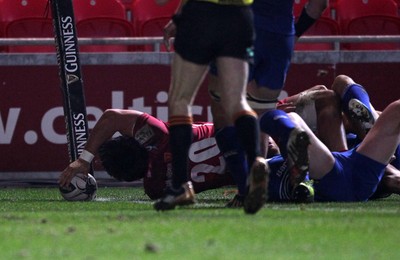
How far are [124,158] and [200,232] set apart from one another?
2.85 meters

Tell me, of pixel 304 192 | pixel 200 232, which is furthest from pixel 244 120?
pixel 304 192

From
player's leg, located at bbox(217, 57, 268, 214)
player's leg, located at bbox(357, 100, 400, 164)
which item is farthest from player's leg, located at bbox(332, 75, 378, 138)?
player's leg, located at bbox(217, 57, 268, 214)

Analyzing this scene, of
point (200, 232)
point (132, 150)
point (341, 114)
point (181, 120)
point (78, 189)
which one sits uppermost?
point (181, 120)

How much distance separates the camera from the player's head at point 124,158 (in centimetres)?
908

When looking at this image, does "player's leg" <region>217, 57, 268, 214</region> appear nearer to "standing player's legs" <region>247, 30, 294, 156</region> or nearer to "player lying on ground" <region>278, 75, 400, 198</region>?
"standing player's legs" <region>247, 30, 294, 156</region>

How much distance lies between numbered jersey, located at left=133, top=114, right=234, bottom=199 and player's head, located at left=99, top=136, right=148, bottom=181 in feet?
0.18

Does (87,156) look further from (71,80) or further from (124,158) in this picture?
(71,80)

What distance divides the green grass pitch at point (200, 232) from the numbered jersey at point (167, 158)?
0.47 metres

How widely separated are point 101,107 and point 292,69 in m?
1.90

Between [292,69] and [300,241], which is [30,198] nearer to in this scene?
[292,69]

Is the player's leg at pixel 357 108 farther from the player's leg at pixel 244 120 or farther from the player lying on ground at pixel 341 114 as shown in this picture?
the player's leg at pixel 244 120

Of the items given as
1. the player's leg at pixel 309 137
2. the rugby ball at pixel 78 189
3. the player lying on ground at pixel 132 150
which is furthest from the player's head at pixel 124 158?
the player's leg at pixel 309 137

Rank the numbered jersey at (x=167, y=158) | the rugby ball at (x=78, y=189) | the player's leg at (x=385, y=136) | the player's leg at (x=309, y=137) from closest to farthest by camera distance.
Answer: the player's leg at (x=309, y=137) → the player's leg at (x=385, y=136) → the numbered jersey at (x=167, y=158) → the rugby ball at (x=78, y=189)

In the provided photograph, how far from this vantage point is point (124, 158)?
29.9ft
